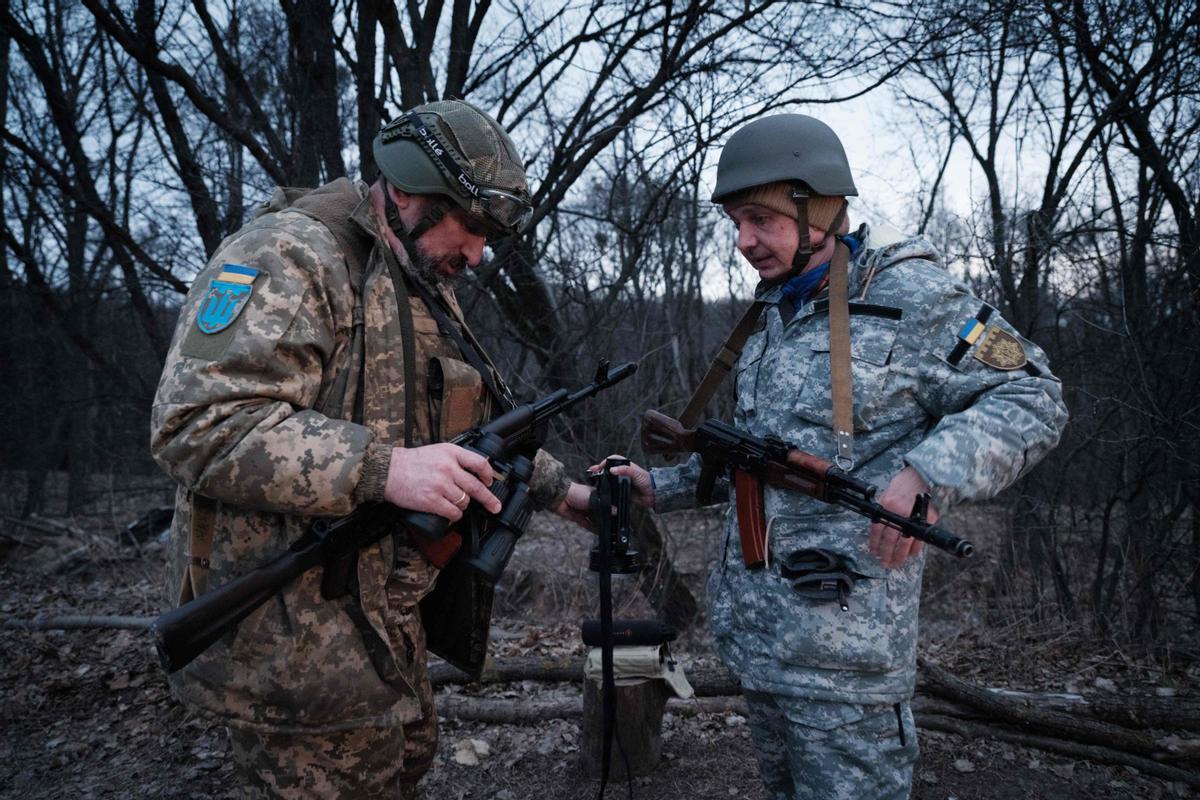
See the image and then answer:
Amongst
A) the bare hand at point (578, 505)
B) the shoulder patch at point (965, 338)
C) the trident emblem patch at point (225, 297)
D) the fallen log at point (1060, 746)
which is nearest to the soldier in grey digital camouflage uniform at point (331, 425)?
the trident emblem patch at point (225, 297)

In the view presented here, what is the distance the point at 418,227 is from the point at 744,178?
3.60 feet

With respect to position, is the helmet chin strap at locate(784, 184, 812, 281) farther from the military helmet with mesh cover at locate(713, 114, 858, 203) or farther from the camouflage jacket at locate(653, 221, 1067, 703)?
the camouflage jacket at locate(653, 221, 1067, 703)

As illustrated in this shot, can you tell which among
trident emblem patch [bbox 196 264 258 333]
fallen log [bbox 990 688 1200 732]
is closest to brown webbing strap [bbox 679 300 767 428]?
trident emblem patch [bbox 196 264 258 333]

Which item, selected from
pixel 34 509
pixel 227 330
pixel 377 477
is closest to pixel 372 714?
pixel 377 477

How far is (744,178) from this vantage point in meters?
2.50

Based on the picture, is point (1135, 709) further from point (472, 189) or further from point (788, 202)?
point (472, 189)

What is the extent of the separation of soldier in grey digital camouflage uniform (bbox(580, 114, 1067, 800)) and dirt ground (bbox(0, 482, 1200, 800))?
193 cm

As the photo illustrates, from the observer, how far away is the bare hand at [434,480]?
1988 mm

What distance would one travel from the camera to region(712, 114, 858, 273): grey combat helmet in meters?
2.46

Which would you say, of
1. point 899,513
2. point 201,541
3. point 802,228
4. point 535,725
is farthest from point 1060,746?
point 201,541

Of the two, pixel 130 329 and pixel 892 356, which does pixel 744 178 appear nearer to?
pixel 892 356

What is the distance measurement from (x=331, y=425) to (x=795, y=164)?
1.68 m

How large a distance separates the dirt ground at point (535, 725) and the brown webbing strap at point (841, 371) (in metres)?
2.51

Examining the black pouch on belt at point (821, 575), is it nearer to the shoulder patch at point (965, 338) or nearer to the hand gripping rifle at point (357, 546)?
the shoulder patch at point (965, 338)
